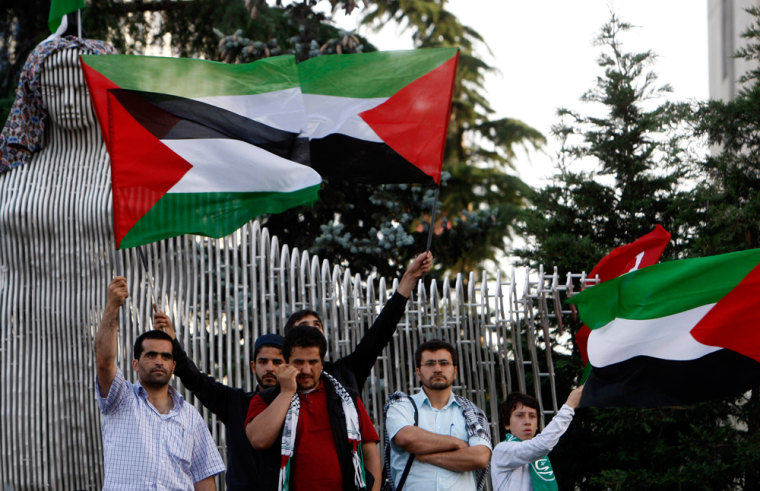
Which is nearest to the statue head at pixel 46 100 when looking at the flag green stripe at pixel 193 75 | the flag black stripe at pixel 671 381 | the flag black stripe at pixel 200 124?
the flag green stripe at pixel 193 75

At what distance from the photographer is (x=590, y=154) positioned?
11.1 m

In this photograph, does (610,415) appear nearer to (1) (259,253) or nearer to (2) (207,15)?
(1) (259,253)

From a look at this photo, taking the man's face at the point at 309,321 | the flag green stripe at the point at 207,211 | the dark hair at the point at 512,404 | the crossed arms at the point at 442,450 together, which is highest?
the flag green stripe at the point at 207,211

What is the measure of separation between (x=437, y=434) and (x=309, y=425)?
3.04 ft

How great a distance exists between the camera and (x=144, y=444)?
5703 millimetres

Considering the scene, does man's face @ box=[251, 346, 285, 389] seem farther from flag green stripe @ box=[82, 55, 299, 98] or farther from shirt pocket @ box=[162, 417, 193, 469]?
flag green stripe @ box=[82, 55, 299, 98]

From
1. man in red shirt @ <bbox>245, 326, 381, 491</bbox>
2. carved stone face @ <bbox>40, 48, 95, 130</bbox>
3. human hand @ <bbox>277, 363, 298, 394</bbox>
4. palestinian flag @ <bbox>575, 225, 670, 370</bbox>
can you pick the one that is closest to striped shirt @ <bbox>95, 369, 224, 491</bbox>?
man in red shirt @ <bbox>245, 326, 381, 491</bbox>

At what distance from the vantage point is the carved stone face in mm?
8523

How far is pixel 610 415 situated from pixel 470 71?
396 inches

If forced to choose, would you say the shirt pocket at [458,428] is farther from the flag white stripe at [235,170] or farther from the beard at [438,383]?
the flag white stripe at [235,170]

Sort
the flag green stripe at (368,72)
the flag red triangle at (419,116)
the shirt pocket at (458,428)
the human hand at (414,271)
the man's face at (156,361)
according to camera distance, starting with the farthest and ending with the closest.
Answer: the flag green stripe at (368,72) < the flag red triangle at (419,116) < the human hand at (414,271) < the shirt pocket at (458,428) < the man's face at (156,361)

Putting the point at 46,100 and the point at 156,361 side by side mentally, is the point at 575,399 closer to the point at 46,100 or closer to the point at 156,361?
the point at 156,361

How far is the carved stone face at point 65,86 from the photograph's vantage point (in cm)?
852

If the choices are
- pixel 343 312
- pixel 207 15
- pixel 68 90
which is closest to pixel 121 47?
pixel 207 15
